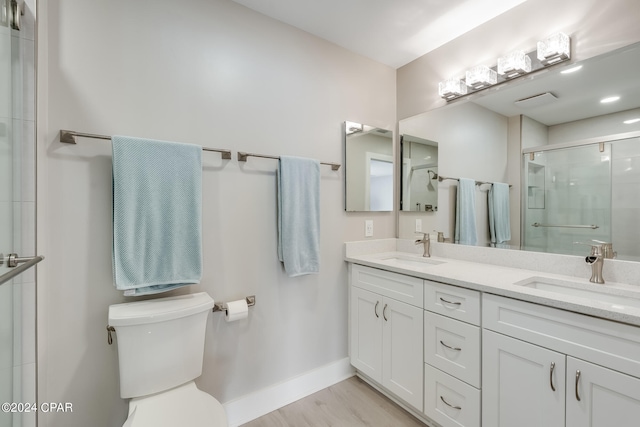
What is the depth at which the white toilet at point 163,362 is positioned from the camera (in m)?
1.12

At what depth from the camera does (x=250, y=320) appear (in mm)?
1698

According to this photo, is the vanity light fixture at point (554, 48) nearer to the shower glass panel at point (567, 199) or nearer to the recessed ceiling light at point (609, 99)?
the recessed ceiling light at point (609, 99)

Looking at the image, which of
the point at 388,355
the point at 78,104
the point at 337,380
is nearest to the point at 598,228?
the point at 388,355

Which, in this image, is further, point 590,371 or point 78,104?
point 78,104

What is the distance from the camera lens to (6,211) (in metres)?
0.98

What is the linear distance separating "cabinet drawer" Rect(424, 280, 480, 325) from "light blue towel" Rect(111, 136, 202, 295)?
1.21 meters

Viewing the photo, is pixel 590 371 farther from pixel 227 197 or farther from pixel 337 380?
pixel 227 197

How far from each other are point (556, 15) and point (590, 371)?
67.0 inches

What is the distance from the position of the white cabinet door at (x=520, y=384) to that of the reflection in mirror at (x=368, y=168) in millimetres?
1174

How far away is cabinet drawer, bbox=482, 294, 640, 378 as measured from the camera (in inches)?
36.3

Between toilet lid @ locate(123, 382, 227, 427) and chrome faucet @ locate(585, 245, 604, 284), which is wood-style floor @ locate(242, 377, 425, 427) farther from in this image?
chrome faucet @ locate(585, 245, 604, 284)

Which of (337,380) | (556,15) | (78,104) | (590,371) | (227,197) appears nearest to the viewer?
(590,371)

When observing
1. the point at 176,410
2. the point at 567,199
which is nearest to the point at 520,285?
the point at 567,199

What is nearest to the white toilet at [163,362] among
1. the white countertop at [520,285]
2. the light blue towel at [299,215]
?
the light blue towel at [299,215]
